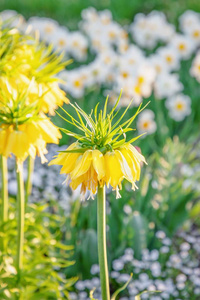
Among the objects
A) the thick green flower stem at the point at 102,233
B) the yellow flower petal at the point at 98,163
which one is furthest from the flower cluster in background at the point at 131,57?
the yellow flower petal at the point at 98,163

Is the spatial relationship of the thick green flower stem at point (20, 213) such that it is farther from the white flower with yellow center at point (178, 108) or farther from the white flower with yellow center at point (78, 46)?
the white flower with yellow center at point (78, 46)

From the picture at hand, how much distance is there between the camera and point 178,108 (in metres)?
3.81

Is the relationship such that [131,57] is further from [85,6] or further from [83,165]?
[85,6]

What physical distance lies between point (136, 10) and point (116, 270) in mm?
4674

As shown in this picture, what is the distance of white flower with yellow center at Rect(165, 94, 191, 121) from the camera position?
3.79 m

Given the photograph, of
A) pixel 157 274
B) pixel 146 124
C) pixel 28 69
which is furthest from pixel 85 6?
pixel 28 69

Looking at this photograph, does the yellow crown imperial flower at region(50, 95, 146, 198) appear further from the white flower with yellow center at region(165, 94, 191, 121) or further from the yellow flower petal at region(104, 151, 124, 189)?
the white flower with yellow center at region(165, 94, 191, 121)

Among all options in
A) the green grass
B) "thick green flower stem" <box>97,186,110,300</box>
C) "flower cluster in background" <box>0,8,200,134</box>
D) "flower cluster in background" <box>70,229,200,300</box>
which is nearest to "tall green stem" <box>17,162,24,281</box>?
"thick green flower stem" <box>97,186,110,300</box>

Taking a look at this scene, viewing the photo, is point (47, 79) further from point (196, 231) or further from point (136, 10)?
point (136, 10)

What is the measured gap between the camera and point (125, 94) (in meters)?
3.55

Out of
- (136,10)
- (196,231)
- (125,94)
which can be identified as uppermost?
(136,10)

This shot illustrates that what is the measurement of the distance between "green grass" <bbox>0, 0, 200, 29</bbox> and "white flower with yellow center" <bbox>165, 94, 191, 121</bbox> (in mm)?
2572

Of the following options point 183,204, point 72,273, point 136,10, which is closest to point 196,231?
point 183,204

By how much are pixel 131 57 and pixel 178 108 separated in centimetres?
57
